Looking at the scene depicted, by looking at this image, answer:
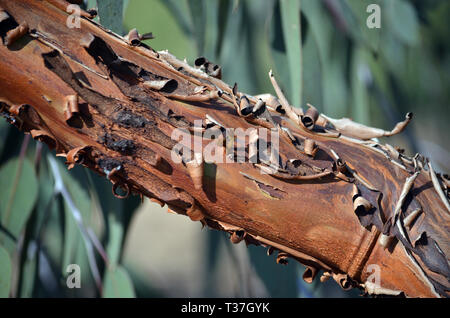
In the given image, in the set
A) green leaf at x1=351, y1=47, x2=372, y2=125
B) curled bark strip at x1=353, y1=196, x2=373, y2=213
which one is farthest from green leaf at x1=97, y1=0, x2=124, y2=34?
green leaf at x1=351, y1=47, x2=372, y2=125

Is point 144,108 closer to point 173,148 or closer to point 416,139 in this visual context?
point 173,148

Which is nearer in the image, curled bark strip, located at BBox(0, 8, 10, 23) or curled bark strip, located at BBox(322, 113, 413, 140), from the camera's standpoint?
curled bark strip, located at BBox(0, 8, 10, 23)

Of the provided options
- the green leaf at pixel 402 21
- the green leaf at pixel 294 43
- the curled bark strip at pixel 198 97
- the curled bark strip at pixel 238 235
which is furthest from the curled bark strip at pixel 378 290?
the green leaf at pixel 402 21

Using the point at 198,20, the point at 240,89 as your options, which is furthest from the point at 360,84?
the point at 198,20

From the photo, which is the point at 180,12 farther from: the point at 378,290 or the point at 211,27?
the point at 378,290

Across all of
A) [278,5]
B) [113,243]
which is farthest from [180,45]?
[113,243]

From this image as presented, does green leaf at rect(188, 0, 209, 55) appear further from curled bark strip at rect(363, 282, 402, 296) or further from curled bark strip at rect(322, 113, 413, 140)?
curled bark strip at rect(363, 282, 402, 296)
